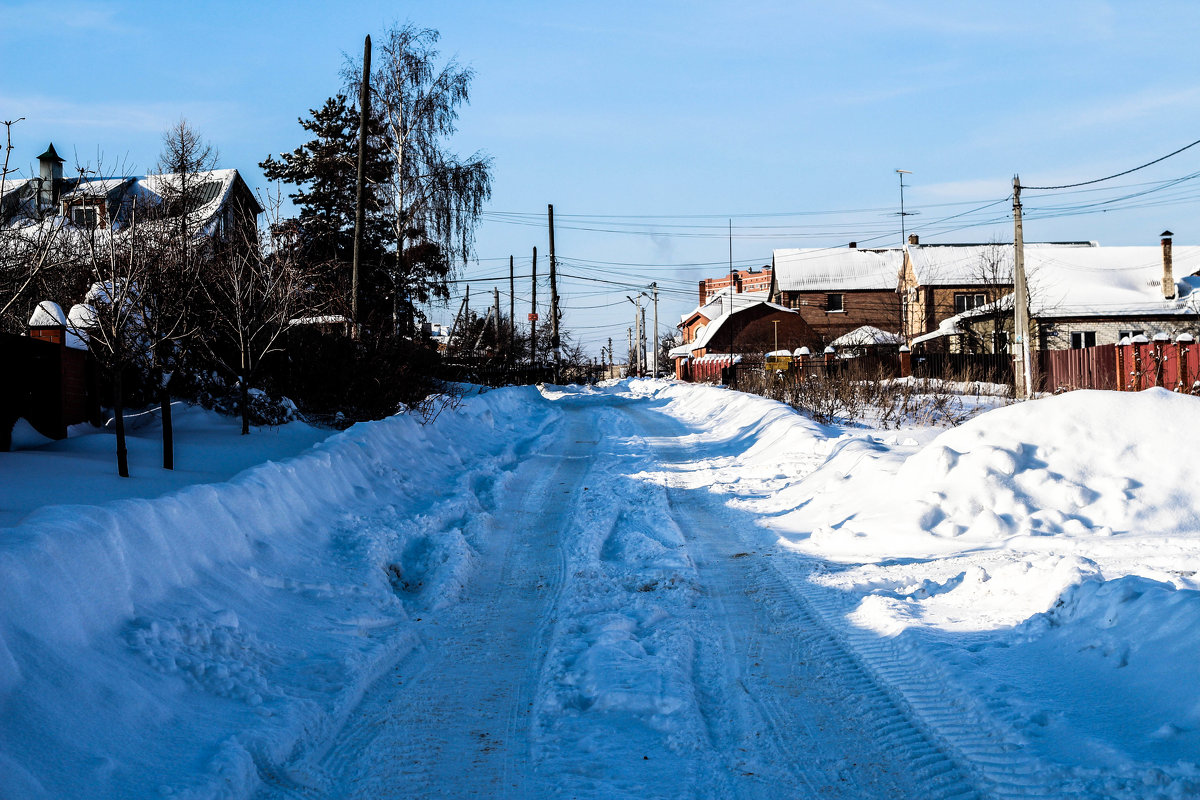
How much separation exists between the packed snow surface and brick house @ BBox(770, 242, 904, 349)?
57322mm

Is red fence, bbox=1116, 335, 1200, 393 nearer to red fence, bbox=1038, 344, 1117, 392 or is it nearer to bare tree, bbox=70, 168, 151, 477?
red fence, bbox=1038, 344, 1117, 392

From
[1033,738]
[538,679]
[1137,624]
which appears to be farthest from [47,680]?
[1137,624]

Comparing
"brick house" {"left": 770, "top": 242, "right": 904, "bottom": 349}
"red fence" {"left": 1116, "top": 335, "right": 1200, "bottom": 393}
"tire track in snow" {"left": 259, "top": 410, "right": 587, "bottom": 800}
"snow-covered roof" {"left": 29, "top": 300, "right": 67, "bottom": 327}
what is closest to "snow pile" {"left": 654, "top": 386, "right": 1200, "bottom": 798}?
"tire track in snow" {"left": 259, "top": 410, "right": 587, "bottom": 800}

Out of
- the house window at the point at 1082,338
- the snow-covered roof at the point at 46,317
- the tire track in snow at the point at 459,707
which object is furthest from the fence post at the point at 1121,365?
the snow-covered roof at the point at 46,317

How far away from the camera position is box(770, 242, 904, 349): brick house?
6506 centimetres

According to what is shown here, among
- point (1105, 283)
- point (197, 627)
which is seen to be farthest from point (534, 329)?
point (197, 627)

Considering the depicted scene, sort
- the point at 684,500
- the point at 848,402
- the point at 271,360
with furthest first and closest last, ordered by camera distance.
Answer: the point at 848,402 → the point at 271,360 → the point at 684,500

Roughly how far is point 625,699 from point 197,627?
2464mm

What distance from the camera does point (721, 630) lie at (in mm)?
5633

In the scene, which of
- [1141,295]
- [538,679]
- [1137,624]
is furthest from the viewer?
[1141,295]

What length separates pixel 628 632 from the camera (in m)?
5.46

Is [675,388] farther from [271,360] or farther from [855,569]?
[855,569]

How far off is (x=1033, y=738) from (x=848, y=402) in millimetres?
16300

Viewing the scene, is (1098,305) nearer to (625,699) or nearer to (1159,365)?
(1159,365)
